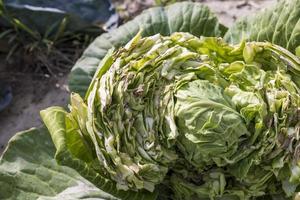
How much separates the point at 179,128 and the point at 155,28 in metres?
0.65

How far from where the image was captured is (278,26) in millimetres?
2162

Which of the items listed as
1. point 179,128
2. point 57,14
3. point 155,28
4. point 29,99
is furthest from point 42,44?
point 179,128

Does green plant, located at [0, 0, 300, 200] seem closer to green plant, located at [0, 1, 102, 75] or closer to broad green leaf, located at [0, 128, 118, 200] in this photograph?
broad green leaf, located at [0, 128, 118, 200]

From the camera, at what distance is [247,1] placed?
3.54m

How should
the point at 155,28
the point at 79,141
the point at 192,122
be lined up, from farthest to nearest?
the point at 155,28 < the point at 79,141 < the point at 192,122

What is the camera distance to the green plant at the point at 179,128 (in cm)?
184

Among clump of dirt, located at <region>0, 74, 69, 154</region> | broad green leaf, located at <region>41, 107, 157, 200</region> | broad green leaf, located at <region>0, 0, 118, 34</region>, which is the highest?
broad green leaf, located at <region>41, 107, 157, 200</region>

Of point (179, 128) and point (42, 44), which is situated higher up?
point (179, 128)

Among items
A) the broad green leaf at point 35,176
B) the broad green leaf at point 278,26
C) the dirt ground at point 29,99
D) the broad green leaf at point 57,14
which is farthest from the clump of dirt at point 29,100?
the broad green leaf at point 278,26

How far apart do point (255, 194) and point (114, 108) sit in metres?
0.51

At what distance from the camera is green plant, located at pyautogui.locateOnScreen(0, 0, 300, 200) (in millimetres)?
1841

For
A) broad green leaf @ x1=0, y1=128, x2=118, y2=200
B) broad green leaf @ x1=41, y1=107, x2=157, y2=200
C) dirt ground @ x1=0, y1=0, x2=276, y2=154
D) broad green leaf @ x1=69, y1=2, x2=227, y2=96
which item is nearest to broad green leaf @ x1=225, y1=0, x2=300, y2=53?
broad green leaf @ x1=69, y1=2, x2=227, y2=96

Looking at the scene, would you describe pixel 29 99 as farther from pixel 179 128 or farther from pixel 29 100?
pixel 179 128

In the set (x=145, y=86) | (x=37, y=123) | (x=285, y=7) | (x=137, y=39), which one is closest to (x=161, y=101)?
(x=145, y=86)
